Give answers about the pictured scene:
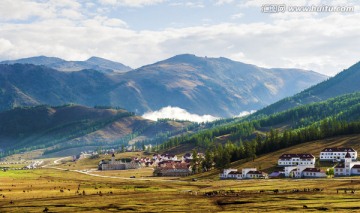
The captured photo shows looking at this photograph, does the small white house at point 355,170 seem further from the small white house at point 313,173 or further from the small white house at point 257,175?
the small white house at point 257,175

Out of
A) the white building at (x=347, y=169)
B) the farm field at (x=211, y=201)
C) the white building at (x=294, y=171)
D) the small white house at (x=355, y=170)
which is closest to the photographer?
the farm field at (x=211, y=201)

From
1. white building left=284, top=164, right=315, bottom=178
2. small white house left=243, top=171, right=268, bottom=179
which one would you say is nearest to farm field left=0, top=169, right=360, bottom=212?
white building left=284, top=164, right=315, bottom=178

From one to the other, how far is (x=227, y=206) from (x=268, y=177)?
86.8 meters

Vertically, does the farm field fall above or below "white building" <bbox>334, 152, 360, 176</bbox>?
below

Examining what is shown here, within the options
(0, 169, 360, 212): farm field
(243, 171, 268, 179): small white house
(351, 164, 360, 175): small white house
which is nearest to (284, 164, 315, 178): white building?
(243, 171, 268, 179): small white house

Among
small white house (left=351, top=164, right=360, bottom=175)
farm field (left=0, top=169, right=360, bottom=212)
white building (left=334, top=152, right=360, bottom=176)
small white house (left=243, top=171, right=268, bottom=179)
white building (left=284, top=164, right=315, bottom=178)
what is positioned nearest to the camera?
farm field (left=0, top=169, right=360, bottom=212)

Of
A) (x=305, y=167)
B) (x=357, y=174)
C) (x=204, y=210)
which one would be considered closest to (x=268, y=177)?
(x=305, y=167)

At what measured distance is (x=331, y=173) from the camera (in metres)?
189

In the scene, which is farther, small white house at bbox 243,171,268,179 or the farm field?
small white house at bbox 243,171,268,179

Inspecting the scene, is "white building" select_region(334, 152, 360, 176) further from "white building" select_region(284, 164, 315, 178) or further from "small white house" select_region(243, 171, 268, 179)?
"small white house" select_region(243, 171, 268, 179)

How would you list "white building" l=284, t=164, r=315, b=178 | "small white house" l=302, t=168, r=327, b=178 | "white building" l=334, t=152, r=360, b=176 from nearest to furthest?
"small white house" l=302, t=168, r=327, b=178 → "white building" l=334, t=152, r=360, b=176 → "white building" l=284, t=164, r=315, b=178

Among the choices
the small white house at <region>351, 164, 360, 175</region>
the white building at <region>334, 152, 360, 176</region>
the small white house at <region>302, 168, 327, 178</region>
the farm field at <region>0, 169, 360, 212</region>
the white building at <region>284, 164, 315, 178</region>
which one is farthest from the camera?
the white building at <region>284, 164, 315, 178</region>

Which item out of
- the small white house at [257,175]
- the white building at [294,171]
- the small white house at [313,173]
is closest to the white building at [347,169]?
the small white house at [313,173]

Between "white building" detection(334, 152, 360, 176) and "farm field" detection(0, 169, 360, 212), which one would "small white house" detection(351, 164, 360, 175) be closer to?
"white building" detection(334, 152, 360, 176)
